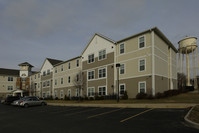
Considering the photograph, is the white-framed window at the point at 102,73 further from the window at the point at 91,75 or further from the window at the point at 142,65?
the window at the point at 142,65

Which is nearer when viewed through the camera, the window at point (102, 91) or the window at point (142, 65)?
the window at point (142, 65)

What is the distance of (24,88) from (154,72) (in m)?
55.8

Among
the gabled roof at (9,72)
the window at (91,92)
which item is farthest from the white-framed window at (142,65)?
the gabled roof at (9,72)

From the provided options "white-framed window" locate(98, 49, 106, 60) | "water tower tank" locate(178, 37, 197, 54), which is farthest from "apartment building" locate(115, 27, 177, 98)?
"water tower tank" locate(178, 37, 197, 54)

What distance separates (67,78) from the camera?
126 feet

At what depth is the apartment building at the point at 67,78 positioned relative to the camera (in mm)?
35031

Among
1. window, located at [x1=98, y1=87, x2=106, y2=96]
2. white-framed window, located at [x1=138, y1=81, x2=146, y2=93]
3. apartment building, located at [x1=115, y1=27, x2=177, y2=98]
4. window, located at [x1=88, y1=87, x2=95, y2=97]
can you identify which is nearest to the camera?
apartment building, located at [x1=115, y1=27, x2=177, y2=98]

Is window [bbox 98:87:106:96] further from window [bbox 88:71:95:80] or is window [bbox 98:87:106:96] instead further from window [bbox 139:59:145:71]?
window [bbox 139:59:145:71]

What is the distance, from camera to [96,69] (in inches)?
1182

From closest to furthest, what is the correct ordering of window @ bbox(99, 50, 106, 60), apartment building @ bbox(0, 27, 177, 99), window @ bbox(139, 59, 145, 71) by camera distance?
apartment building @ bbox(0, 27, 177, 99) < window @ bbox(139, 59, 145, 71) < window @ bbox(99, 50, 106, 60)

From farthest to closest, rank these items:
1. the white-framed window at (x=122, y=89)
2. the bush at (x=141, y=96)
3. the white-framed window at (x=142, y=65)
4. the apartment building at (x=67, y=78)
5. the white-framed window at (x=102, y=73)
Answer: the apartment building at (x=67, y=78) < the white-framed window at (x=102, y=73) < the white-framed window at (x=122, y=89) < the white-framed window at (x=142, y=65) < the bush at (x=141, y=96)

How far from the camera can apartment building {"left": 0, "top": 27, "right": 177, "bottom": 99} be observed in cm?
2200

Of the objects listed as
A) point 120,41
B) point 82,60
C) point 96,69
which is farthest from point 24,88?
point 120,41

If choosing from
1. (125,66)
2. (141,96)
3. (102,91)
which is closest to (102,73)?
(102,91)
